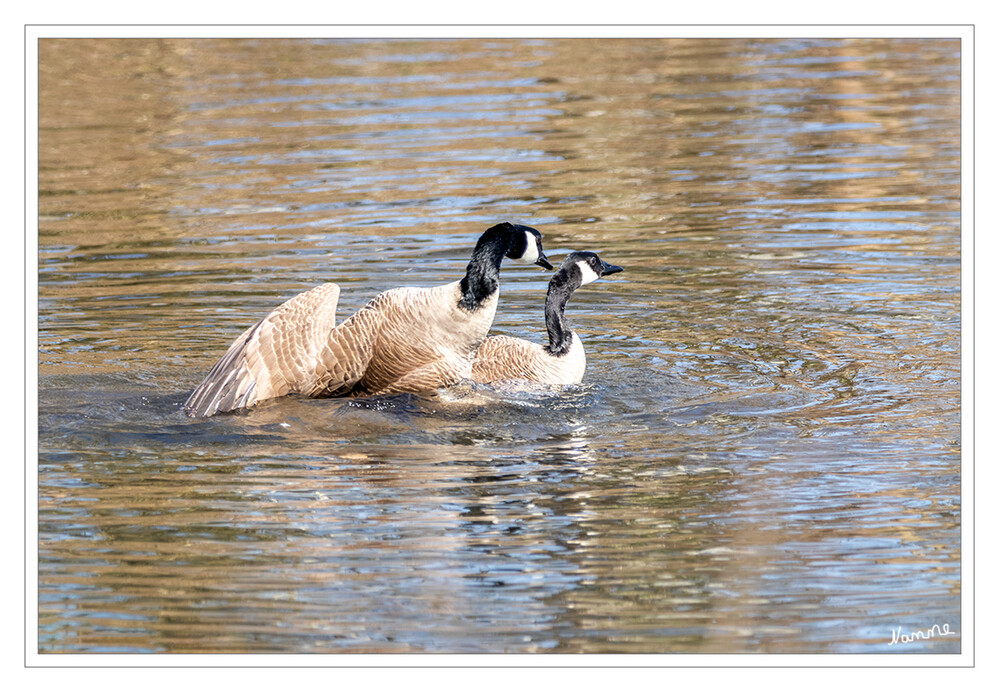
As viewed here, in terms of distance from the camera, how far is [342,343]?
11.0 meters

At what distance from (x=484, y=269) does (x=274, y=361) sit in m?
1.90

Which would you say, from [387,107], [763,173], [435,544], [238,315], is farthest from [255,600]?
[387,107]

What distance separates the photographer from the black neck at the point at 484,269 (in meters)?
10.6

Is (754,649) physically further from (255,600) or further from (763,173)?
(763,173)

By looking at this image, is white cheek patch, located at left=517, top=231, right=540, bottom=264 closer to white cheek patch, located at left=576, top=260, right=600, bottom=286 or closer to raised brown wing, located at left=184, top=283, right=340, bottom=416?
white cheek patch, located at left=576, top=260, right=600, bottom=286

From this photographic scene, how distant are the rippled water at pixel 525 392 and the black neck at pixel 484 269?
92 cm

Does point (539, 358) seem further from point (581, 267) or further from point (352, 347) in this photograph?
point (352, 347)

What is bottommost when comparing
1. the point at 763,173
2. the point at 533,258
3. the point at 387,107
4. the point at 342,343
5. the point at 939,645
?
the point at 939,645

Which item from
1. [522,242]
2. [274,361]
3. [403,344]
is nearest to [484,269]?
[522,242]

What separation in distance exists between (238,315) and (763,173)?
8241 mm

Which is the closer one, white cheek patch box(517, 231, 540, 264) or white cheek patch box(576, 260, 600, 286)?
white cheek patch box(517, 231, 540, 264)

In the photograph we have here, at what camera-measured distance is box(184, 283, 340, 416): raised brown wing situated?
1082 cm
